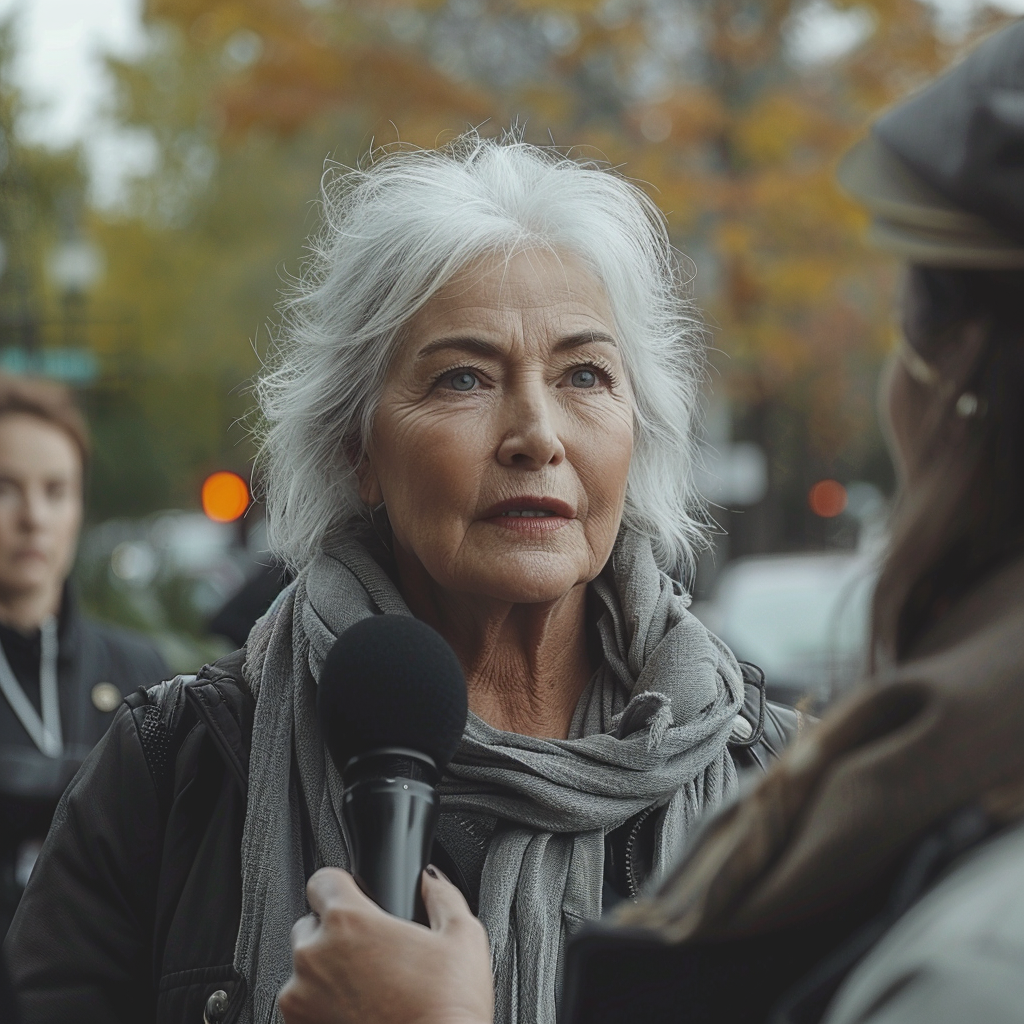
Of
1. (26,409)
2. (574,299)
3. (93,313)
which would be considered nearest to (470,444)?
(574,299)

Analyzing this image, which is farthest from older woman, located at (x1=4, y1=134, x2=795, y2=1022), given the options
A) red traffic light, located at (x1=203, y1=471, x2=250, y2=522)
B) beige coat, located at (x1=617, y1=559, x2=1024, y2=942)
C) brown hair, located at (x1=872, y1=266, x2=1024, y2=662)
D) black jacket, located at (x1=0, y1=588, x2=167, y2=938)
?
red traffic light, located at (x1=203, y1=471, x2=250, y2=522)

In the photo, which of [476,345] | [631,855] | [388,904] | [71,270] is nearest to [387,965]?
[388,904]

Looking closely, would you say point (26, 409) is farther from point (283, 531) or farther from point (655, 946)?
point (655, 946)

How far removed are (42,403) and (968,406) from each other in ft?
13.2

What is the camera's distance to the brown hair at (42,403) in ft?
15.7

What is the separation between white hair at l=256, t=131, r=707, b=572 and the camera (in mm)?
2717

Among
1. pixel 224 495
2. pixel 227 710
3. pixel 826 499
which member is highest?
pixel 826 499

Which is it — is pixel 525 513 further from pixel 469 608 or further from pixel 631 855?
pixel 631 855

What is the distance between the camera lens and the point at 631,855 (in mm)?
2484

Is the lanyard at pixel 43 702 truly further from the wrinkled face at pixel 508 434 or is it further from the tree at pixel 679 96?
the tree at pixel 679 96

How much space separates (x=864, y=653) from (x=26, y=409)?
3.90 meters

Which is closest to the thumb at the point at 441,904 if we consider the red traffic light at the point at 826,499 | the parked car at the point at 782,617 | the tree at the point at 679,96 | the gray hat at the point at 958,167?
the gray hat at the point at 958,167

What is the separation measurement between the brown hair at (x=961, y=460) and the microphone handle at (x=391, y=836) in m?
0.72

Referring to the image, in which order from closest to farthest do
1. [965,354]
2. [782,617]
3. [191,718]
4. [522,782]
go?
[965,354] → [522,782] → [191,718] → [782,617]
